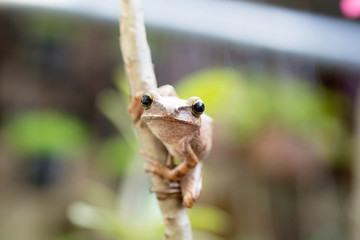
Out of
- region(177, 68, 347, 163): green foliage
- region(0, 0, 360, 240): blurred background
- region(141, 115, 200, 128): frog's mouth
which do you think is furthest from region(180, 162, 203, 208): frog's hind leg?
region(177, 68, 347, 163): green foliage

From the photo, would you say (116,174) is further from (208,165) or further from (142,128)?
(142,128)

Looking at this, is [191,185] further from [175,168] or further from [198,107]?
[198,107]

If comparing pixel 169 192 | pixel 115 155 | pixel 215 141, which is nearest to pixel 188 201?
pixel 169 192

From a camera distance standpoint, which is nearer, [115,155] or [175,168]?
[175,168]

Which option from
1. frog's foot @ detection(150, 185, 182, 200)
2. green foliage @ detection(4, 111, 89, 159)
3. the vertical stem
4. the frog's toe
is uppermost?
green foliage @ detection(4, 111, 89, 159)

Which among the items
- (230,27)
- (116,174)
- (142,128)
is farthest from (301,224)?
(142,128)

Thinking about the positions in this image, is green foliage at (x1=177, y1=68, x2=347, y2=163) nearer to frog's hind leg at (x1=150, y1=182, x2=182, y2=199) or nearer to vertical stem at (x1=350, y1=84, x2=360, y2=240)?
vertical stem at (x1=350, y1=84, x2=360, y2=240)
